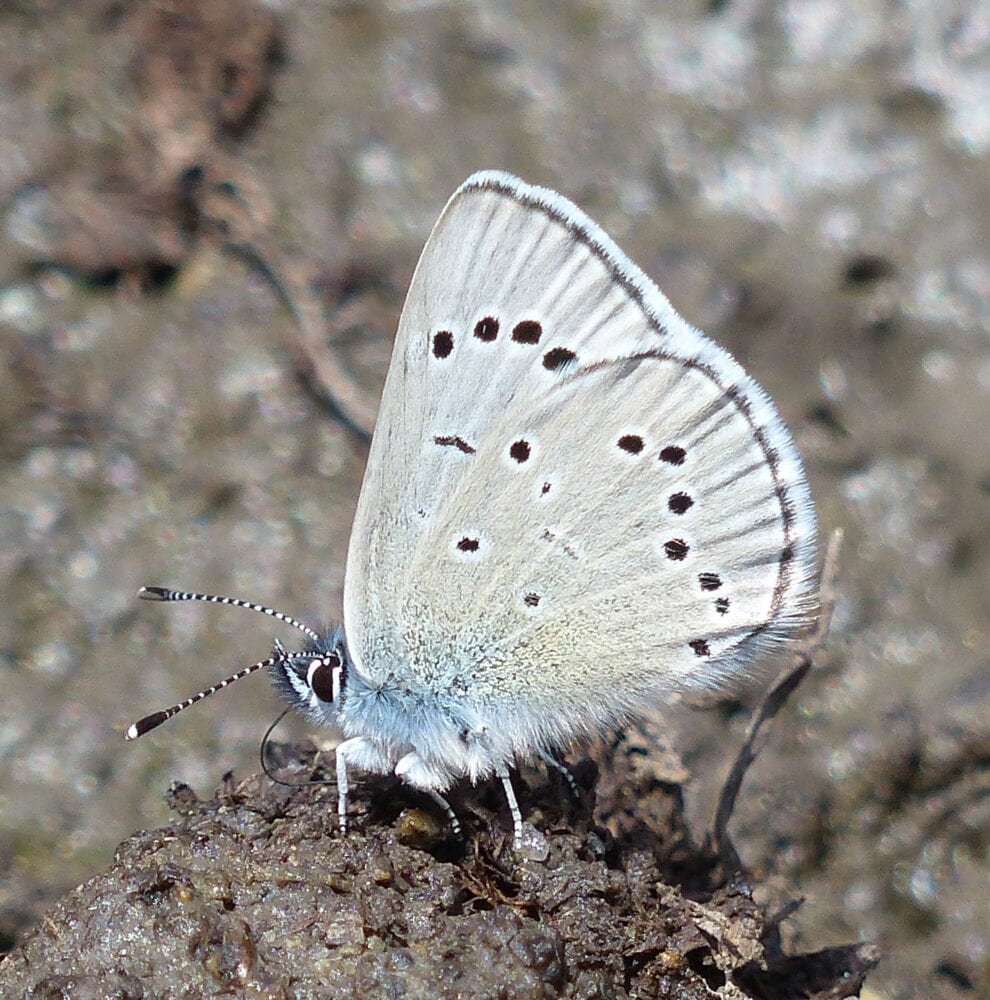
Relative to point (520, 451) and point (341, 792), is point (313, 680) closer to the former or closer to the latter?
point (341, 792)

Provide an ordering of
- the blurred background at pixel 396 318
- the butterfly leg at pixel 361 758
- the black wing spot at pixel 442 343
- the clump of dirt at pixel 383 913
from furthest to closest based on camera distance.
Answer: the blurred background at pixel 396 318 → the black wing spot at pixel 442 343 → the butterfly leg at pixel 361 758 → the clump of dirt at pixel 383 913

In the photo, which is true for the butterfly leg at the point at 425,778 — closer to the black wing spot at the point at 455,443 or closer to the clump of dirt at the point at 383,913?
the clump of dirt at the point at 383,913

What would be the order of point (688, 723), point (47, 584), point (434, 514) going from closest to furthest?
1. point (434, 514)
2. point (688, 723)
3. point (47, 584)

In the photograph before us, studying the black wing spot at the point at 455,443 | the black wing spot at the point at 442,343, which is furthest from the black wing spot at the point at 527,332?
the black wing spot at the point at 455,443

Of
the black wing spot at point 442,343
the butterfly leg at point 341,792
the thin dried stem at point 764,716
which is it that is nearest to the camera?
the butterfly leg at point 341,792

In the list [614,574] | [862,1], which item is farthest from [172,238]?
[862,1]

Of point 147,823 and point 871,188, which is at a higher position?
point 871,188

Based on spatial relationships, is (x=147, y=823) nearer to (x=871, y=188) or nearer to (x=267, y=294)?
(x=267, y=294)
